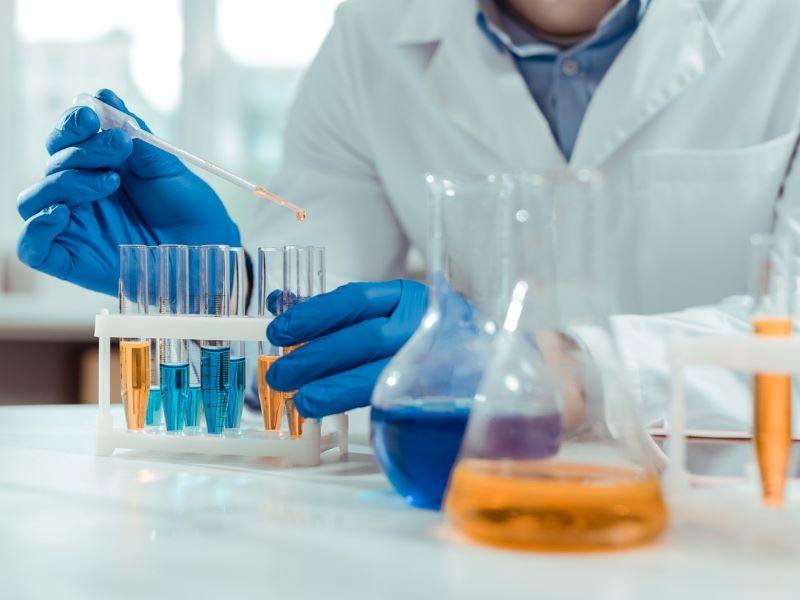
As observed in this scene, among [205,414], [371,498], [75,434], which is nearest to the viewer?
[371,498]

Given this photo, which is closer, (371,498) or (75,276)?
(371,498)

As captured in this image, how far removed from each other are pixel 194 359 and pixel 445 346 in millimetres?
359

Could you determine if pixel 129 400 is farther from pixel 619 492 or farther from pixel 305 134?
pixel 305 134

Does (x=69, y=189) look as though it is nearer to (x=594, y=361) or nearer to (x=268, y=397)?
(x=268, y=397)

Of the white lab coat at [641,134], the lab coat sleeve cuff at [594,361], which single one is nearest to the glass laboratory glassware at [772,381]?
the lab coat sleeve cuff at [594,361]

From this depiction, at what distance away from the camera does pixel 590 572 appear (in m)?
0.59

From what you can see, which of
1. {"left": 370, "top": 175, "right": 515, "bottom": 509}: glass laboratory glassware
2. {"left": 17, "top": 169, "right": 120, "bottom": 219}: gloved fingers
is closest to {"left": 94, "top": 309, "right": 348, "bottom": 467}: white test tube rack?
{"left": 370, "top": 175, "right": 515, "bottom": 509}: glass laboratory glassware

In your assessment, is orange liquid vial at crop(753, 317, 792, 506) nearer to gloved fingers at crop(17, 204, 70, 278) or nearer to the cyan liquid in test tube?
the cyan liquid in test tube

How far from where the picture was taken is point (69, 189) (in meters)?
1.28

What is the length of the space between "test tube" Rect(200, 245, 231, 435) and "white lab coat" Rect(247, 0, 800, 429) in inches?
32.1

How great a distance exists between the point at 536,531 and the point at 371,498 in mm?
244

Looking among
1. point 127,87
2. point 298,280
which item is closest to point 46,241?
point 298,280

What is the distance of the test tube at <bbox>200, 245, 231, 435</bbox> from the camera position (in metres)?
1.00

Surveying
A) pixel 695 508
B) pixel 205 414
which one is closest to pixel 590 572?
pixel 695 508
